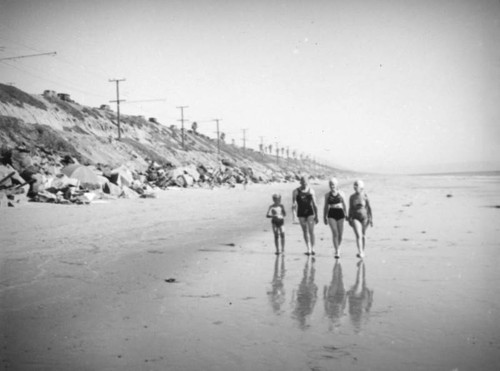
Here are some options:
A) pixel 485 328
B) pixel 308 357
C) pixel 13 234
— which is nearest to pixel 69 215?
pixel 13 234

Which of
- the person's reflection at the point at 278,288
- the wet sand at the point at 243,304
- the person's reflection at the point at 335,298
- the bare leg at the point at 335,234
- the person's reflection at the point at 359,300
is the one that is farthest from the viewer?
the bare leg at the point at 335,234

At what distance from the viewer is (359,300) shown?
4.92m

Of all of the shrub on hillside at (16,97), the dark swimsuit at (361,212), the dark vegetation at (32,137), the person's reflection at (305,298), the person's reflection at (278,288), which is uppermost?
the shrub on hillside at (16,97)

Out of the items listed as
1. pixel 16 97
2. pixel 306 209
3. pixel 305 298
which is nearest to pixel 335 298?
pixel 305 298

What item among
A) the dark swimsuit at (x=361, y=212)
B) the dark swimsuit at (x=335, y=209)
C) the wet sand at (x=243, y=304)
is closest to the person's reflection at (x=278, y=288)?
the wet sand at (x=243, y=304)

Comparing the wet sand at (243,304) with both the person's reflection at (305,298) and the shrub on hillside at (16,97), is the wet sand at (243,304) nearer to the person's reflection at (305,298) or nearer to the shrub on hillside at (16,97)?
the person's reflection at (305,298)

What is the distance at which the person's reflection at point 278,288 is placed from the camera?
15.6 ft

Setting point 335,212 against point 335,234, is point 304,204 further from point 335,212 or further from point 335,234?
point 335,234

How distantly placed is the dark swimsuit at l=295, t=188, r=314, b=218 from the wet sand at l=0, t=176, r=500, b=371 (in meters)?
0.96

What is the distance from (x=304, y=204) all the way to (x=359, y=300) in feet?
10.8

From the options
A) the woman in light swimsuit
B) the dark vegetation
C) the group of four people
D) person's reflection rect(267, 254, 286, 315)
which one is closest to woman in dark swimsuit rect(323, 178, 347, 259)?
the group of four people

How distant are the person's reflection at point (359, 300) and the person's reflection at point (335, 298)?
11 centimetres

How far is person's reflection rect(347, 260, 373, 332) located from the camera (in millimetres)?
4271

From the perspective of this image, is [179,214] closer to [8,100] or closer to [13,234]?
[13,234]
